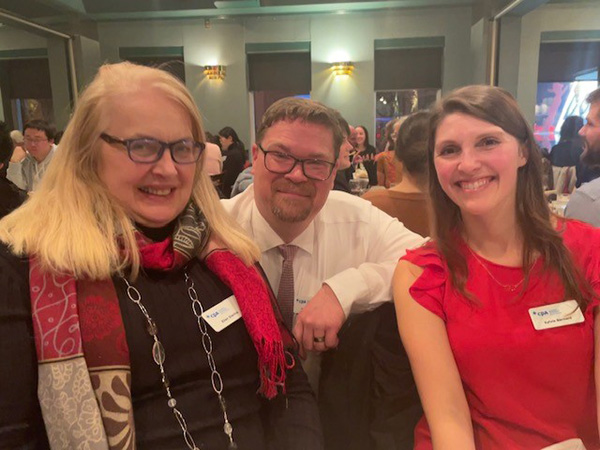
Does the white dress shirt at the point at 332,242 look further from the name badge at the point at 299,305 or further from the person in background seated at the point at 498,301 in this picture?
the person in background seated at the point at 498,301

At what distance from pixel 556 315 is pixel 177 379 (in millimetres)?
1005

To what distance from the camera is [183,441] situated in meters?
1.18

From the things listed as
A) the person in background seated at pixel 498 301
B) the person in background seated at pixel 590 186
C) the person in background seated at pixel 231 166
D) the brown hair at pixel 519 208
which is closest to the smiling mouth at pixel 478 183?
the person in background seated at pixel 498 301

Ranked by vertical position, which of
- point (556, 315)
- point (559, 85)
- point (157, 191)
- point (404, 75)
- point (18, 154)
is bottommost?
point (556, 315)

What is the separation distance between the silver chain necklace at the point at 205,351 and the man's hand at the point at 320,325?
280 mm

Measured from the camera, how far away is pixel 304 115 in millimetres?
1654

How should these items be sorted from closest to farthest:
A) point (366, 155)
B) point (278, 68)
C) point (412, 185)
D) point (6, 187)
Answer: point (412, 185), point (6, 187), point (366, 155), point (278, 68)

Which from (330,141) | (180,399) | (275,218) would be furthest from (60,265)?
(330,141)

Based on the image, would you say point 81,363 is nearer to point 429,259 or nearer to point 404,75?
point 429,259

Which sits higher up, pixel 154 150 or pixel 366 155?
pixel 154 150

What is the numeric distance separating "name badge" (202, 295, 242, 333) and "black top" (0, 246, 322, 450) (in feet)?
0.07

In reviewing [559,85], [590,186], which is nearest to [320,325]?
[590,186]

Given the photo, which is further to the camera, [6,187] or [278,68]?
[278,68]

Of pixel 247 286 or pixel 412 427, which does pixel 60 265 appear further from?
pixel 412 427
